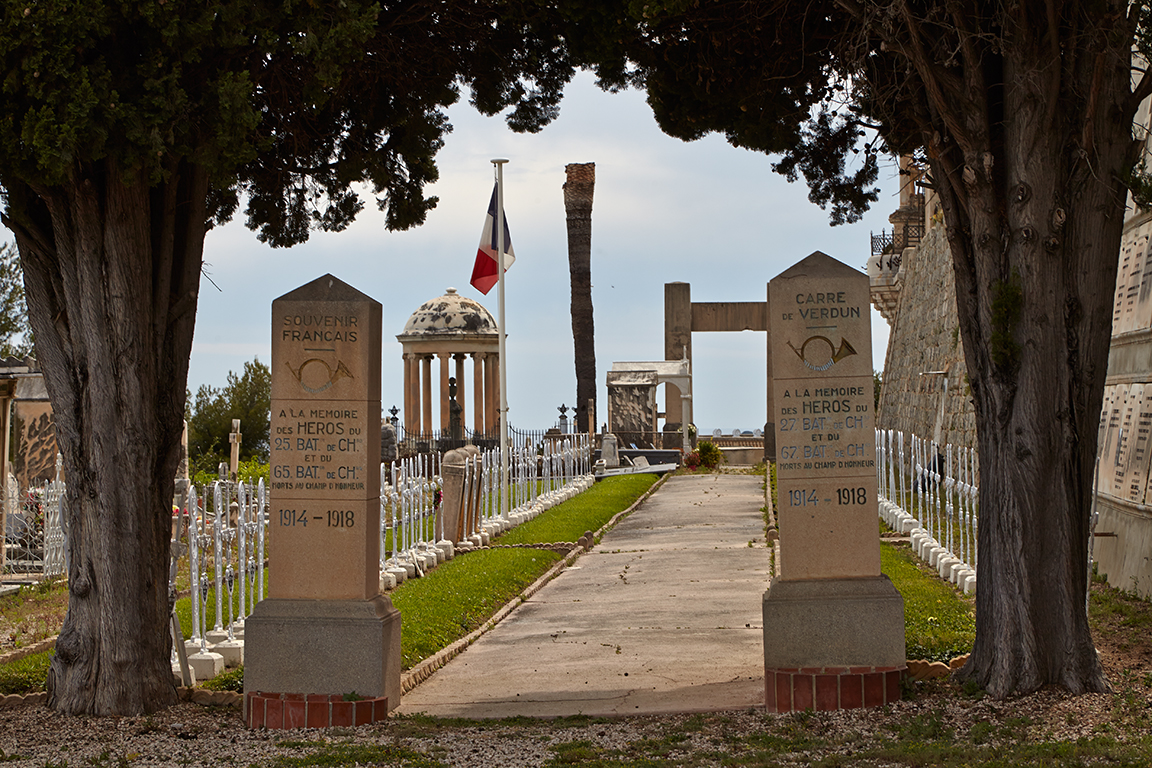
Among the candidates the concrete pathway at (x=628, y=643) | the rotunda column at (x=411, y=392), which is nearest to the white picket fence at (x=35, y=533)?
the concrete pathway at (x=628, y=643)

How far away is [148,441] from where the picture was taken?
22.7ft

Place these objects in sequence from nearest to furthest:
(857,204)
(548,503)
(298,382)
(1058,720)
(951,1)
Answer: (1058,720) → (951,1) → (298,382) → (857,204) → (548,503)

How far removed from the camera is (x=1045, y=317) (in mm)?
6414

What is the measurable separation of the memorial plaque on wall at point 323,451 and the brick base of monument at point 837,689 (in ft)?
8.14

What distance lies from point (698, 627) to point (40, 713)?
5037 millimetres

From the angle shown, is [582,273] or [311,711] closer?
[311,711]

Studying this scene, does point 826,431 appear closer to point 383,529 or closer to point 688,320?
point 383,529

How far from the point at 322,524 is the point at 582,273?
27948mm

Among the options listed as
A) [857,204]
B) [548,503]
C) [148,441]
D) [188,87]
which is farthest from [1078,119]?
[548,503]

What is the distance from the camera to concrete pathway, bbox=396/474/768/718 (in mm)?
7219

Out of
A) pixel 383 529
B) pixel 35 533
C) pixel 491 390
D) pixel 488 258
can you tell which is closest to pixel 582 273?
pixel 491 390

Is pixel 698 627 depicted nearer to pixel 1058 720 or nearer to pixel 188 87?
pixel 1058 720

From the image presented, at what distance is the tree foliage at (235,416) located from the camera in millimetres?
35406

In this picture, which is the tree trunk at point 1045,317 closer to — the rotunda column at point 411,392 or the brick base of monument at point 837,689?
the brick base of monument at point 837,689
